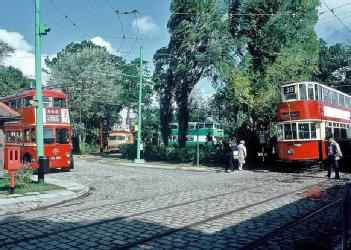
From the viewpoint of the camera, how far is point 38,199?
9.98 m

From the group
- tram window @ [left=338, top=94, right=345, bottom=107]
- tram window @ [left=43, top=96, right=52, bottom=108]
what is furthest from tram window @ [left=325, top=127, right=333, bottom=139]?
tram window @ [left=43, top=96, right=52, bottom=108]

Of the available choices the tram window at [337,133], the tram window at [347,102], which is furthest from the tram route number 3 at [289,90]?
the tram window at [347,102]

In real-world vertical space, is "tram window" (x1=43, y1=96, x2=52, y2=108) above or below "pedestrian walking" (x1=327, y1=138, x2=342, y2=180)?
above

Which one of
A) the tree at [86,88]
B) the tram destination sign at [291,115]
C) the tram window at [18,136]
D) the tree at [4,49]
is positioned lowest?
the tram window at [18,136]

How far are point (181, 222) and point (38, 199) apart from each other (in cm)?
483

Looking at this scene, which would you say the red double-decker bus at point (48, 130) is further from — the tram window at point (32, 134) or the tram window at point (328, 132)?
the tram window at point (328, 132)

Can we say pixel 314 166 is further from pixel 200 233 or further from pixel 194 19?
pixel 200 233

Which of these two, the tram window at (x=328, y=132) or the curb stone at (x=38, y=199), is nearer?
the curb stone at (x=38, y=199)

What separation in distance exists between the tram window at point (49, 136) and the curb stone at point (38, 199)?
7857 mm

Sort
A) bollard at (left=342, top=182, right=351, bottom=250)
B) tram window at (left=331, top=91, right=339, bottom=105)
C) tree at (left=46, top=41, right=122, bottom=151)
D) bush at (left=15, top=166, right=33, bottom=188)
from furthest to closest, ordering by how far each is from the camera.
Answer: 1. tree at (left=46, top=41, right=122, bottom=151)
2. tram window at (left=331, top=91, right=339, bottom=105)
3. bush at (left=15, top=166, right=33, bottom=188)
4. bollard at (left=342, top=182, right=351, bottom=250)

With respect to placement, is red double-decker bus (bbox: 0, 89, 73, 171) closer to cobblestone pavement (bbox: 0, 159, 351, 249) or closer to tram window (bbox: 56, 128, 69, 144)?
tram window (bbox: 56, 128, 69, 144)

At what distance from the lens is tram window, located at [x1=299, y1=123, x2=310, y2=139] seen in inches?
734

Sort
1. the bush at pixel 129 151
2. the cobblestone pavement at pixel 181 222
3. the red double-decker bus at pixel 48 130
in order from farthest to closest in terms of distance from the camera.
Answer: the bush at pixel 129 151, the red double-decker bus at pixel 48 130, the cobblestone pavement at pixel 181 222

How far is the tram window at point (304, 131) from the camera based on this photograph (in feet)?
61.2
